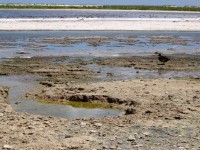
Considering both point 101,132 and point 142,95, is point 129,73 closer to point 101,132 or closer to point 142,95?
point 142,95

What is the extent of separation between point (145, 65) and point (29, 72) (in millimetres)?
5616

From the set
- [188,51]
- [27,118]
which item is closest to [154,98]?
[27,118]

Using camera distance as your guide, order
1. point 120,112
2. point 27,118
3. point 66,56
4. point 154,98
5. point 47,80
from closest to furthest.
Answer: point 27,118 → point 120,112 → point 154,98 → point 47,80 → point 66,56

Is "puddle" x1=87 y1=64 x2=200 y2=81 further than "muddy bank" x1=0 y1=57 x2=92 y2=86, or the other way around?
"puddle" x1=87 y1=64 x2=200 y2=81

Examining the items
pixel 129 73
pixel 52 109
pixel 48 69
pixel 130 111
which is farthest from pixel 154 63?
pixel 52 109

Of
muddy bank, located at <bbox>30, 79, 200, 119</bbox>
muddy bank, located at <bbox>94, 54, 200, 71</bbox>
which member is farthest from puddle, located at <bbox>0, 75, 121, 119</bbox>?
muddy bank, located at <bbox>94, 54, 200, 71</bbox>

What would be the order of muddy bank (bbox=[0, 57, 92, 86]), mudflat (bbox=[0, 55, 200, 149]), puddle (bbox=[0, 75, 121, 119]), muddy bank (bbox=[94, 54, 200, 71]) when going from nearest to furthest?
1. mudflat (bbox=[0, 55, 200, 149])
2. puddle (bbox=[0, 75, 121, 119])
3. muddy bank (bbox=[0, 57, 92, 86])
4. muddy bank (bbox=[94, 54, 200, 71])

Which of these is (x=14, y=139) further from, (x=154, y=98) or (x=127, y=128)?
(x=154, y=98)

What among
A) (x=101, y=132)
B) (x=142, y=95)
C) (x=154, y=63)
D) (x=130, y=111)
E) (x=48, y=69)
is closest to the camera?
(x=101, y=132)

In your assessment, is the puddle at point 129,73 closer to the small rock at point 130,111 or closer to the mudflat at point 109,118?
the mudflat at point 109,118

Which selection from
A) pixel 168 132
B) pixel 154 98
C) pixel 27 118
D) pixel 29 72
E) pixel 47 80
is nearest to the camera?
pixel 168 132

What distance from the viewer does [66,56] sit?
2441 centimetres

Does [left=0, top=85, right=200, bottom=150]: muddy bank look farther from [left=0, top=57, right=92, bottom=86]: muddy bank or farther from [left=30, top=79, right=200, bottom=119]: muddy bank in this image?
[left=0, top=57, right=92, bottom=86]: muddy bank

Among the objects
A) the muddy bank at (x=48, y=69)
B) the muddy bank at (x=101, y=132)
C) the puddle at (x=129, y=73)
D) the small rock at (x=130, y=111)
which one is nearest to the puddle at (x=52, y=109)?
the small rock at (x=130, y=111)
